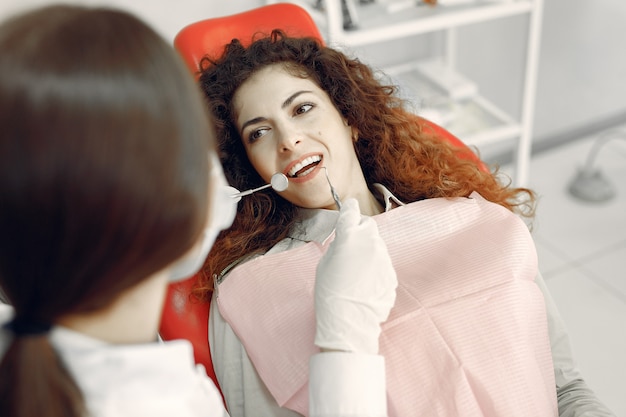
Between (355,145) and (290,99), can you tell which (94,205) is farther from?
(355,145)

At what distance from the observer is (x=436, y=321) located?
1166mm

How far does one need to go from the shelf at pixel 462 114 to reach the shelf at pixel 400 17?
25 cm

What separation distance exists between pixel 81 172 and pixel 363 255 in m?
0.55

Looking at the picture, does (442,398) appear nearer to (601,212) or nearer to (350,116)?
(350,116)

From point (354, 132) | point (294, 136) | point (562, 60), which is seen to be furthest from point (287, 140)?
point (562, 60)

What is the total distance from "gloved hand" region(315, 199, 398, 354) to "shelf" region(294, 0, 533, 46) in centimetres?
105

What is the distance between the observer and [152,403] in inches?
26.0

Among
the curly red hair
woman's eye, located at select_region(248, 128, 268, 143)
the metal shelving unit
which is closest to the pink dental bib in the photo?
the curly red hair

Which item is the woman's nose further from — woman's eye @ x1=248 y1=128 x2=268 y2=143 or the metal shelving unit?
the metal shelving unit

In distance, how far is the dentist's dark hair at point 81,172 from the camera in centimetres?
53

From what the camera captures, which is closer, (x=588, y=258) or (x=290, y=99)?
(x=290, y=99)

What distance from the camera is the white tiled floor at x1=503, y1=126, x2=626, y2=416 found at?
207 centimetres

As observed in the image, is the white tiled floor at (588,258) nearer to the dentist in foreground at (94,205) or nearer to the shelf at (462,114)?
the shelf at (462,114)

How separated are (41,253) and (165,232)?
106mm
